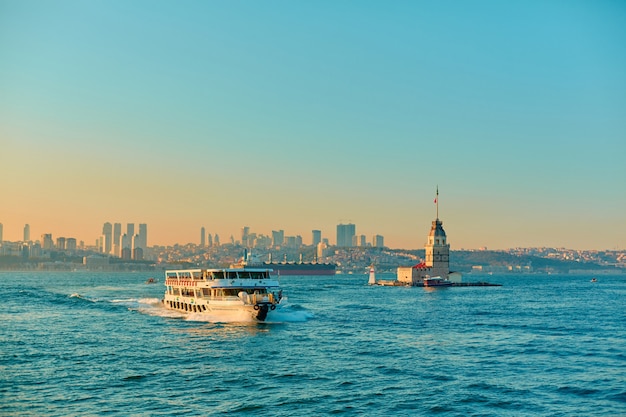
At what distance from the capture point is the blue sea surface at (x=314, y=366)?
31.0 meters

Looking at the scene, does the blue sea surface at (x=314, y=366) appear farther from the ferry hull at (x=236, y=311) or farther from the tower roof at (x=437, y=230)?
the tower roof at (x=437, y=230)

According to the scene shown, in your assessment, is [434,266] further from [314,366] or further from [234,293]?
[314,366]

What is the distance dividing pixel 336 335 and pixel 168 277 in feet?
121

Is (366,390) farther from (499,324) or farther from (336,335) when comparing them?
(499,324)

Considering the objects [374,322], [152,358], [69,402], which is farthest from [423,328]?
[69,402]

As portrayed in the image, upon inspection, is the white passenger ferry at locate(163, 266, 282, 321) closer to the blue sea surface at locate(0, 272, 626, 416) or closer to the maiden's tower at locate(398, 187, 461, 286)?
the blue sea surface at locate(0, 272, 626, 416)

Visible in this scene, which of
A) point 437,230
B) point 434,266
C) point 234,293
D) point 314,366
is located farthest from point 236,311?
point 437,230

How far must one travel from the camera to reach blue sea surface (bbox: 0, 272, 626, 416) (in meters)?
31.0

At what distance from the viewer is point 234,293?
6588 centimetres

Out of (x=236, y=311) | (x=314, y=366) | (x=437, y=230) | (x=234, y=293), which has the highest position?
(x=437, y=230)

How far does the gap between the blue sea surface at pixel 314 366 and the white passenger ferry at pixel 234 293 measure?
1.85 metres

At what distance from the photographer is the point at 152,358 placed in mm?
43375

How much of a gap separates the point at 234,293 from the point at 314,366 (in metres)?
26.5

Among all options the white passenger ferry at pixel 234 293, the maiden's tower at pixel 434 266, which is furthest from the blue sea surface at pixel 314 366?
the maiden's tower at pixel 434 266
